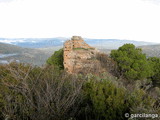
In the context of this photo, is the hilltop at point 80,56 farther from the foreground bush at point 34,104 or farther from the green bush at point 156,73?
the foreground bush at point 34,104

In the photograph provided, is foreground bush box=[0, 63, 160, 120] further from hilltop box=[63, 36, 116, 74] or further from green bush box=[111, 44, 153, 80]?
green bush box=[111, 44, 153, 80]

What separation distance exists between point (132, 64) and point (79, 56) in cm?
571

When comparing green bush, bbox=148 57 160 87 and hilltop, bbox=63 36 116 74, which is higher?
hilltop, bbox=63 36 116 74

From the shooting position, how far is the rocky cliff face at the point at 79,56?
13.2 m

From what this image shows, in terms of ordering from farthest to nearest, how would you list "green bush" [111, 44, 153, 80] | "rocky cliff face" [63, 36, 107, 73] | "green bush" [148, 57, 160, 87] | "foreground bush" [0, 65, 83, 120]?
"green bush" [148, 57, 160, 87] → "green bush" [111, 44, 153, 80] → "rocky cliff face" [63, 36, 107, 73] → "foreground bush" [0, 65, 83, 120]

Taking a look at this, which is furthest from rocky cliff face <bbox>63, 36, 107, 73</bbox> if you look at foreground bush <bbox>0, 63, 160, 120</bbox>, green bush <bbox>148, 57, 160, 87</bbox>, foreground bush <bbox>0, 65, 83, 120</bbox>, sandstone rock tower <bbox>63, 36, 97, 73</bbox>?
foreground bush <bbox>0, 65, 83, 120</bbox>

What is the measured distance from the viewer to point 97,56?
1497 centimetres

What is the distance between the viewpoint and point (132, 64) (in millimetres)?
15719

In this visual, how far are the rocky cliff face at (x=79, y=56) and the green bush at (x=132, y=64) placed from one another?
2.83m

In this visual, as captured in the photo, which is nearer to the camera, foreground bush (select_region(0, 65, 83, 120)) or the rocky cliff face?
foreground bush (select_region(0, 65, 83, 120))

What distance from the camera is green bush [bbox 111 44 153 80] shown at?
1495 cm

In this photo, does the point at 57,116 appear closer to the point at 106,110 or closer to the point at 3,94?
the point at 106,110

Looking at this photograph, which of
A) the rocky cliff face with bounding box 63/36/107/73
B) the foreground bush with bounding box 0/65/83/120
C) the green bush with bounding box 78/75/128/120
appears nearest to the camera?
the green bush with bounding box 78/75/128/120

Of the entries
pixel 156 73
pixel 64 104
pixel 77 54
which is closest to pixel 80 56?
pixel 77 54
